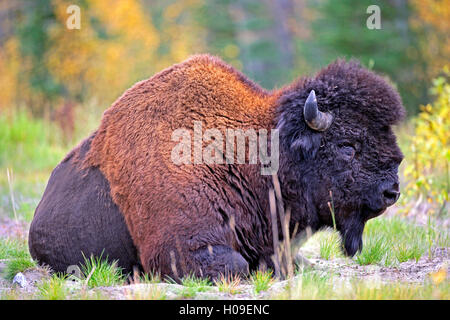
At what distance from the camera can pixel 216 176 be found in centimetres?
461

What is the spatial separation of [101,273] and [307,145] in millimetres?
1821

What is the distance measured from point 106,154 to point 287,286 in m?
1.87

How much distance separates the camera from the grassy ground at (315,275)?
3758 millimetres

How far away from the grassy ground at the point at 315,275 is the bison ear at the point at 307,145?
0.74 metres

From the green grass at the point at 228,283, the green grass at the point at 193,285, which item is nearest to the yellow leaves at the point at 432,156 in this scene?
the green grass at the point at 228,283

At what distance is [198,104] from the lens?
190 inches

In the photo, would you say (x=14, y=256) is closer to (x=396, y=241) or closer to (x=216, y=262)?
(x=216, y=262)

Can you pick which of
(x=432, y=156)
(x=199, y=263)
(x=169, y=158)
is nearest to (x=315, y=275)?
(x=199, y=263)

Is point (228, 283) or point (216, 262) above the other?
point (216, 262)

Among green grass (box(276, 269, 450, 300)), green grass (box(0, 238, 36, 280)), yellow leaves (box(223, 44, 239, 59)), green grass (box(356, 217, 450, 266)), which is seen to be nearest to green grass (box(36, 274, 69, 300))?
green grass (box(0, 238, 36, 280))

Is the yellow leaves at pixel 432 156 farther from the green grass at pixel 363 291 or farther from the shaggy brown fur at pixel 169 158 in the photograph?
the green grass at pixel 363 291

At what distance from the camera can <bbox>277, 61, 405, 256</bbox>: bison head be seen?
472 centimetres

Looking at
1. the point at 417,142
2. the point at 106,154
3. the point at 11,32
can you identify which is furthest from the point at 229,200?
the point at 11,32
